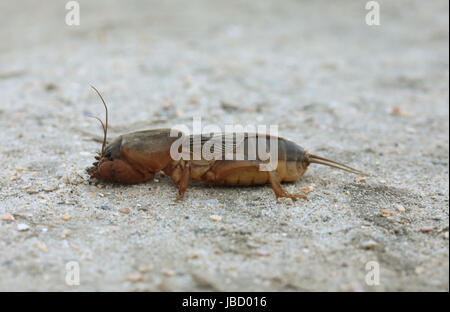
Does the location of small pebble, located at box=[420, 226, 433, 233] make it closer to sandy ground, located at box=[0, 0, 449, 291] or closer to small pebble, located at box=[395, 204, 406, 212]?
sandy ground, located at box=[0, 0, 449, 291]

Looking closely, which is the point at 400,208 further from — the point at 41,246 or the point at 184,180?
the point at 41,246

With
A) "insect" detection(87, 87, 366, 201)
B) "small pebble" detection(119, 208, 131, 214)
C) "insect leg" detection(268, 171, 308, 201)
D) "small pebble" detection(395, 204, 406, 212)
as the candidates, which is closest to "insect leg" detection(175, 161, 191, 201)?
"insect" detection(87, 87, 366, 201)

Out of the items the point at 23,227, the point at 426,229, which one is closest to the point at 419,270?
the point at 426,229

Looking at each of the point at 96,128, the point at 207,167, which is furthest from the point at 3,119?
the point at 207,167

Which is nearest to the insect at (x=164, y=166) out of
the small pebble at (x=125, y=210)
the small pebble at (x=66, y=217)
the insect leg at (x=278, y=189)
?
the insect leg at (x=278, y=189)

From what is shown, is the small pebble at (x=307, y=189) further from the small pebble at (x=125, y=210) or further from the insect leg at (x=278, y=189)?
the small pebble at (x=125, y=210)
